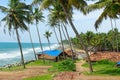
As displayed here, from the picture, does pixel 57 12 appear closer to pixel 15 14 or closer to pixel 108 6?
pixel 15 14

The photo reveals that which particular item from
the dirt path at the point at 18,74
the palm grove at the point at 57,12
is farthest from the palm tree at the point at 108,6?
the dirt path at the point at 18,74

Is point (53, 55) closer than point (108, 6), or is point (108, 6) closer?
point (108, 6)

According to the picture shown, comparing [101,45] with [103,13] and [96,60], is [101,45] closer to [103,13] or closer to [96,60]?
[96,60]

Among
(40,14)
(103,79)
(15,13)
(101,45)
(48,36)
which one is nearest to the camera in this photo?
(103,79)

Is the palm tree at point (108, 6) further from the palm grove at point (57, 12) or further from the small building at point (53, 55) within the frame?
the small building at point (53, 55)

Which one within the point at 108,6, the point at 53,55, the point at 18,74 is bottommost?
the point at 18,74

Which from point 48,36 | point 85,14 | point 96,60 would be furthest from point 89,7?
point 48,36

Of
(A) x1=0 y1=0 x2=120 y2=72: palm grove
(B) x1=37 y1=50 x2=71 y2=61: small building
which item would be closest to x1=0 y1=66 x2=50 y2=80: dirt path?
(A) x1=0 y1=0 x2=120 y2=72: palm grove

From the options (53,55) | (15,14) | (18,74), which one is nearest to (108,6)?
(18,74)

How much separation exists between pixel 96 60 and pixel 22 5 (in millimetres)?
17663

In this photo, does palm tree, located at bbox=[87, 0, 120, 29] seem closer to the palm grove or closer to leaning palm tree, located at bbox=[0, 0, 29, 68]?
the palm grove

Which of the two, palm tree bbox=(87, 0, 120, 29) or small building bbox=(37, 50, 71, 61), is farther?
small building bbox=(37, 50, 71, 61)

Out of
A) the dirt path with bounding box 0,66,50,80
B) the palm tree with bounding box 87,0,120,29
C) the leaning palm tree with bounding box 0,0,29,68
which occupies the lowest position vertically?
the dirt path with bounding box 0,66,50,80

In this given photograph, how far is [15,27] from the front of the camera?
1959 inches
